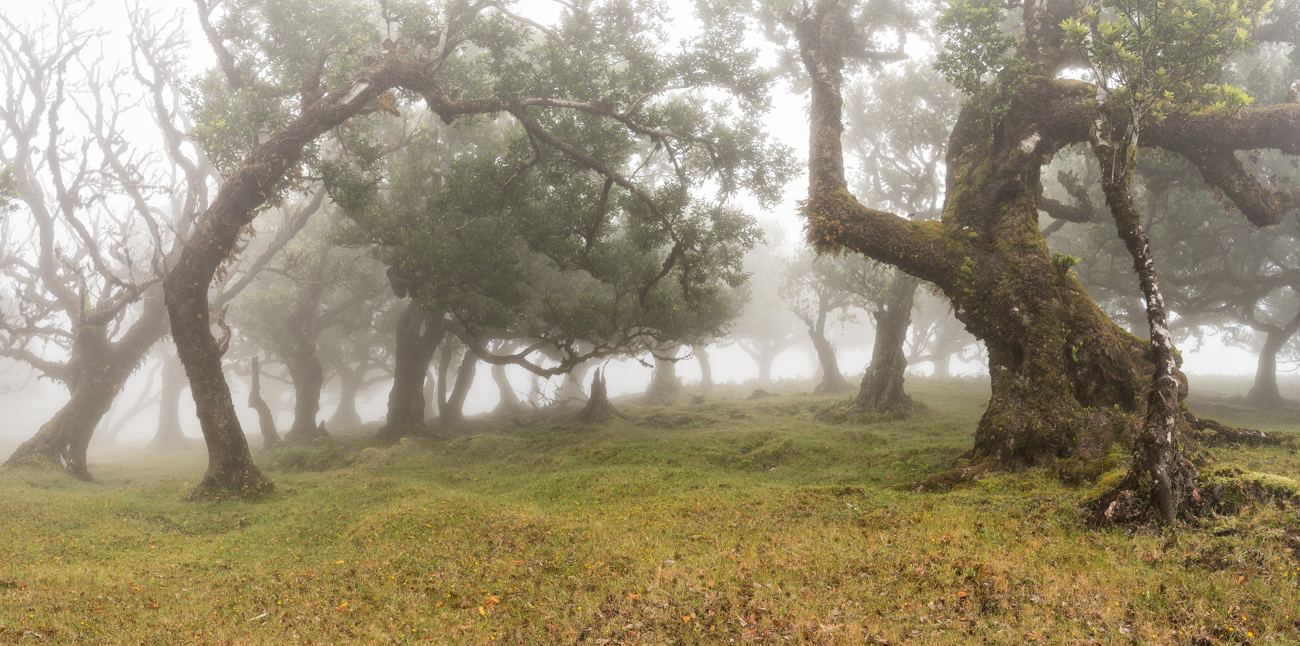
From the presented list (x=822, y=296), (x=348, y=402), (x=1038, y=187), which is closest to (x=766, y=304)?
(x=822, y=296)

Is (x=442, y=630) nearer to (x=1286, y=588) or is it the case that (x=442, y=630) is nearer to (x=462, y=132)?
(x=1286, y=588)

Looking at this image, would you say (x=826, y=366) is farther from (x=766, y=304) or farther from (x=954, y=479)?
(x=954, y=479)

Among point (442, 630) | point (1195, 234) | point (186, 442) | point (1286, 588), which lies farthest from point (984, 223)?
point (186, 442)

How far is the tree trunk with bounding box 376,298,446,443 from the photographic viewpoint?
21.9m

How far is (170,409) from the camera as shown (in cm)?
3625

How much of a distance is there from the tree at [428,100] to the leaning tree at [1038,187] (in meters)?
4.17

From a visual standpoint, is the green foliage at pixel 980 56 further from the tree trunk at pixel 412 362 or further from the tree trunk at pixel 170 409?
the tree trunk at pixel 170 409

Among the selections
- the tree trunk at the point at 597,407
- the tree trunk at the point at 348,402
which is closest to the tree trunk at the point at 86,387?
the tree trunk at the point at 348,402

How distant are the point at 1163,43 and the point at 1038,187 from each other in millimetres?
4735

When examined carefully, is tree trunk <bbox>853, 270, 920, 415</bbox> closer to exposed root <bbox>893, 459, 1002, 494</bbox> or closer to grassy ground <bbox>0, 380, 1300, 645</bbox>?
grassy ground <bbox>0, 380, 1300, 645</bbox>

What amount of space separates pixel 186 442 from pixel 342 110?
31876 mm

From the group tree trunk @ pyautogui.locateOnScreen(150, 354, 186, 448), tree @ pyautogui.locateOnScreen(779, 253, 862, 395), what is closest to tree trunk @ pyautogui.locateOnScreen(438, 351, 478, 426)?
tree @ pyautogui.locateOnScreen(779, 253, 862, 395)

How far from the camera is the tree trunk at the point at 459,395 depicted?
85.1ft

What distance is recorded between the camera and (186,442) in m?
35.3
